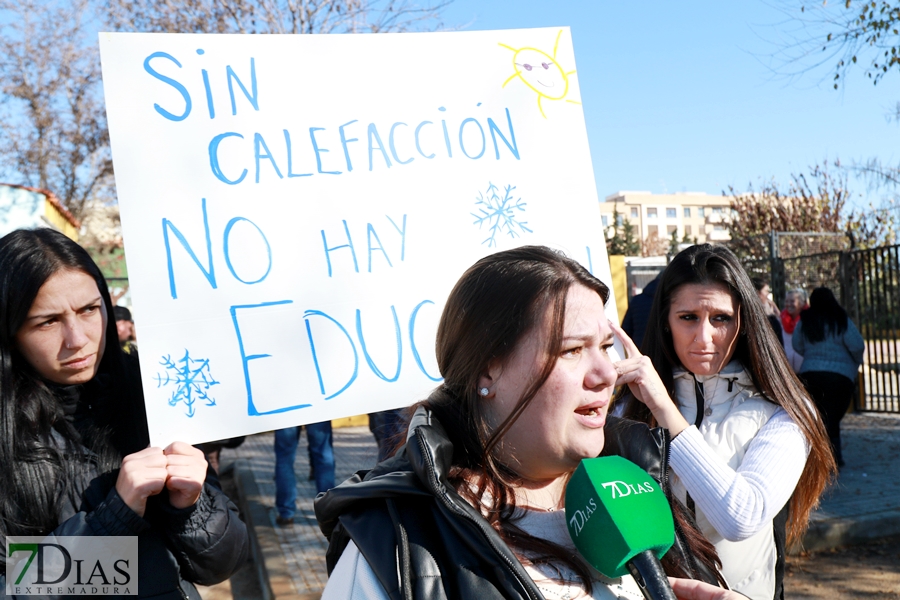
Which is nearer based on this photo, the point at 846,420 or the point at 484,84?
the point at 484,84

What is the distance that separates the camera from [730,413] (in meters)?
2.23

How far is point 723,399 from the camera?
7.52 feet

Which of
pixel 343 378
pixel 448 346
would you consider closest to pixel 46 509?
pixel 343 378

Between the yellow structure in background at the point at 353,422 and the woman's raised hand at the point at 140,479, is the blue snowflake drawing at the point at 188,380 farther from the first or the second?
the yellow structure in background at the point at 353,422

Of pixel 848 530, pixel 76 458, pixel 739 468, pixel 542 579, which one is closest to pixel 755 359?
pixel 739 468

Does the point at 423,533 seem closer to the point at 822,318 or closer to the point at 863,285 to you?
the point at 822,318

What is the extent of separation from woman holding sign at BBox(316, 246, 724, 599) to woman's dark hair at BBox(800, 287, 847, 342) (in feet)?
19.9

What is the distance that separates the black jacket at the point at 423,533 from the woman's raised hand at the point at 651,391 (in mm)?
852

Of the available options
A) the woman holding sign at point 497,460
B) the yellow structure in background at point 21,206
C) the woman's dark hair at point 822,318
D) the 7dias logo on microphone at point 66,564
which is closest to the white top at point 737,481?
the woman holding sign at point 497,460

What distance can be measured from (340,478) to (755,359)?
6.10 m

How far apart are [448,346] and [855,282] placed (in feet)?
33.0

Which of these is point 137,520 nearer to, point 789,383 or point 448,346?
point 448,346

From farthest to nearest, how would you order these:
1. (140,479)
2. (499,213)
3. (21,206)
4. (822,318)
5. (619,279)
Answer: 1. (21,206)
2. (619,279)
3. (822,318)
4. (499,213)
5. (140,479)

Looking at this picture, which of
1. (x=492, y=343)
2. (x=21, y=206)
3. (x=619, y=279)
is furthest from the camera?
(x=21, y=206)
